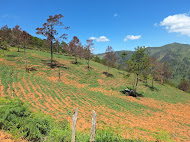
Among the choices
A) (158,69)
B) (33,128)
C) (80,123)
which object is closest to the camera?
(33,128)

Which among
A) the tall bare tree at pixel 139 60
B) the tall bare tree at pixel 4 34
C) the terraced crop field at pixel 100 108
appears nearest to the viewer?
the terraced crop field at pixel 100 108

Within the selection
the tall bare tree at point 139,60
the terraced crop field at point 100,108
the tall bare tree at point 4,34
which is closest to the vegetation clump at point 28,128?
the terraced crop field at point 100,108

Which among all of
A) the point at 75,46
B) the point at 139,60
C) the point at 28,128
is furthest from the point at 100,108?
the point at 75,46

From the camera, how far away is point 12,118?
5.48 m

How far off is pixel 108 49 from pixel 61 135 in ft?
107

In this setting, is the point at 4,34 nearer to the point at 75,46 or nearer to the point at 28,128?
the point at 75,46

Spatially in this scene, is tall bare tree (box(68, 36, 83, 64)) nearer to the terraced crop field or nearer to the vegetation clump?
the terraced crop field

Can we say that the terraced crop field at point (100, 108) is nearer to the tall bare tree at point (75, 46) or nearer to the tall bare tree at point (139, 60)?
the tall bare tree at point (139, 60)

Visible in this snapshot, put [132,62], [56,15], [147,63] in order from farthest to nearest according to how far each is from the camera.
Result: 1. [56,15]
2. [132,62]
3. [147,63]

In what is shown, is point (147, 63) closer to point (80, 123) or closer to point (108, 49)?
point (108, 49)

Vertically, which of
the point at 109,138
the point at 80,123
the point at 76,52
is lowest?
the point at 80,123

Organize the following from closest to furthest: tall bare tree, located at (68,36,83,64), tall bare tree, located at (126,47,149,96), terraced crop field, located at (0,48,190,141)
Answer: terraced crop field, located at (0,48,190,141) → tall bare tree, located at (126,47,149,96) → tall bare tree, located at (68,36,83,64)

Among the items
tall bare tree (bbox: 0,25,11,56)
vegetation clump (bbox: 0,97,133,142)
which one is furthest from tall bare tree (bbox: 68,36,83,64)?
vegetation clump (bbox: 0,97,133,142)

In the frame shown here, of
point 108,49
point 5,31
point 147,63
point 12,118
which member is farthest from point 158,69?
point 5,31
